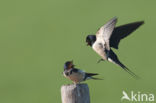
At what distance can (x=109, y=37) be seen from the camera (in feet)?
31.2

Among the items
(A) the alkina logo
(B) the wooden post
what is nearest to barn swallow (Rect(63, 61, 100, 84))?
(B) the wooden post

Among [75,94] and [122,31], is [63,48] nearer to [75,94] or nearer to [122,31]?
[122,31]

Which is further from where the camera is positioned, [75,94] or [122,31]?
[122,31]

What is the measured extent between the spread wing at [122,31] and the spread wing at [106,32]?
328mm

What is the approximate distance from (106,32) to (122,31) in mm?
508

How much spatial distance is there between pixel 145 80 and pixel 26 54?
11.2 ft

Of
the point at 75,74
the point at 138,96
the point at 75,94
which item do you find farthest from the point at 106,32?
the point at 138,96

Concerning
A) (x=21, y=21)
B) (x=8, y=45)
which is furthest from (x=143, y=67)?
(x=21, y=21)

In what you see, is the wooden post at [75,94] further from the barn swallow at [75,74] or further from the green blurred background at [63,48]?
the green blurred background at [63,48]

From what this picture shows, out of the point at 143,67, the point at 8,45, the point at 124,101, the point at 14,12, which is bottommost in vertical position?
the point at 124,101

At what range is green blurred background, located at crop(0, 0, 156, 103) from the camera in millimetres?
14398

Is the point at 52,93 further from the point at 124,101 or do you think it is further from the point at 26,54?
the point at 26,54

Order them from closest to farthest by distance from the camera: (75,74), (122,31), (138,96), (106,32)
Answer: (75,74)
(106,32)
(122,31)
(138,96)

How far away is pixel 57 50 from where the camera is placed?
16500mm
